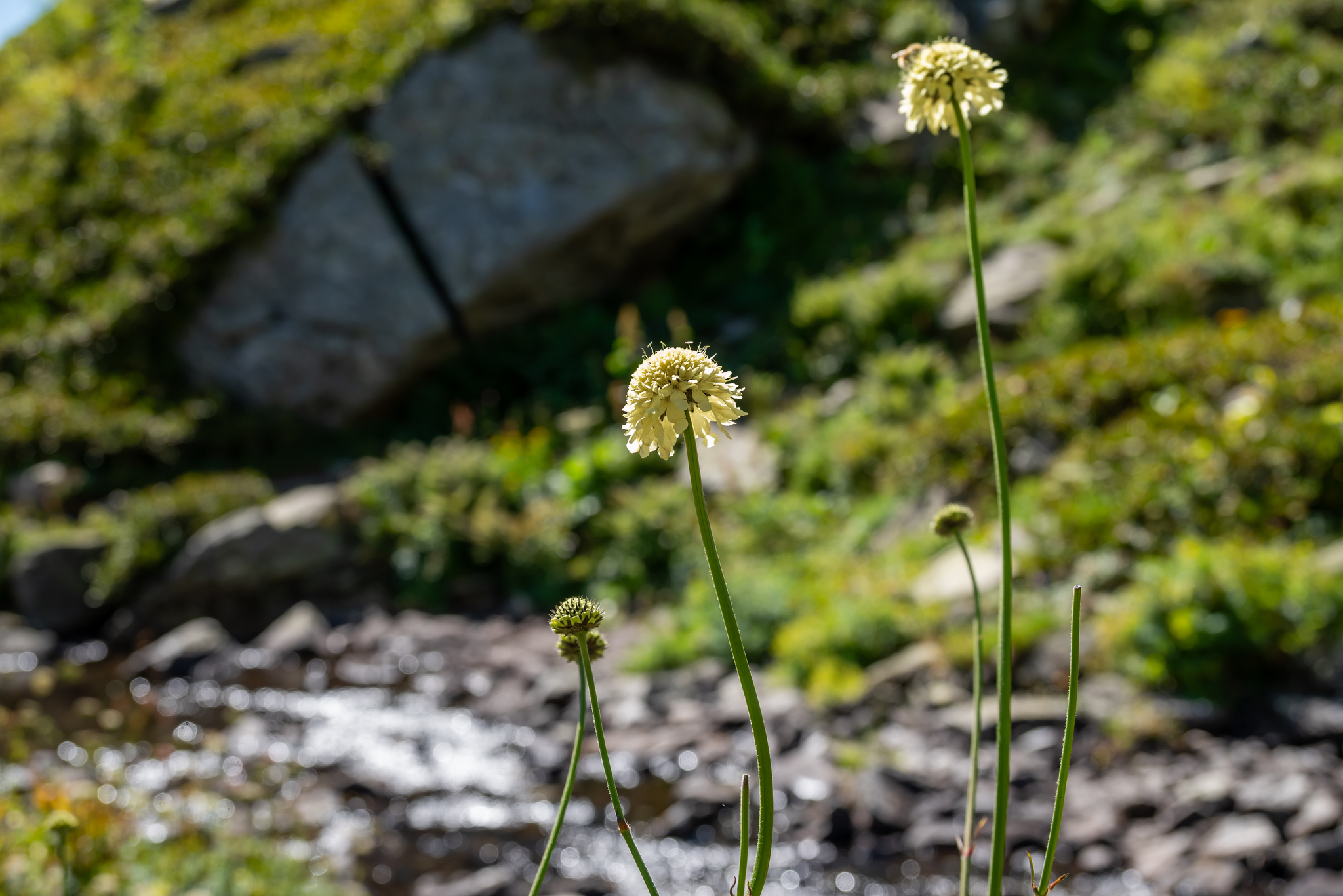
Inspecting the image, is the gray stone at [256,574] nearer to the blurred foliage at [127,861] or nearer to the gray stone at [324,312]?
the gray stone at [324,312]

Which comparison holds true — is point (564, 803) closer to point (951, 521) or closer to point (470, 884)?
point (951, 521)

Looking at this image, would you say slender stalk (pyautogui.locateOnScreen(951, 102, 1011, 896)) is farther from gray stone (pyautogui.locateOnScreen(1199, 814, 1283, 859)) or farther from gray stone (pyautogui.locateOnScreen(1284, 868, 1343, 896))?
gray stone (pyautogui.locateOnScreen(1199, 814, 1283, 859))

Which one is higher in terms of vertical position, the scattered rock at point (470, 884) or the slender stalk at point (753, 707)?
the scattered rock at point (470, 884)

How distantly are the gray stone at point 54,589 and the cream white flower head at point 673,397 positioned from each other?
362 inches

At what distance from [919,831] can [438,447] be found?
6698mm

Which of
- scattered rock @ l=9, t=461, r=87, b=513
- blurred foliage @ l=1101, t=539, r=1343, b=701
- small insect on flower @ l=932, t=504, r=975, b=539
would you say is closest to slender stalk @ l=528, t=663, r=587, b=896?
small insect on flower @ l=932, t=504, r=975, b=539

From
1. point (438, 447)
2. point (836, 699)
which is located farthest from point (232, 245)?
point (836, 699)

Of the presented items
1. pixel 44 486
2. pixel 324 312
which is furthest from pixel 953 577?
pixel 44 486

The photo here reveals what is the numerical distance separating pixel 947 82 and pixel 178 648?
815 centimetres

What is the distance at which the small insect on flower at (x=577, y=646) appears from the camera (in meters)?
0.90

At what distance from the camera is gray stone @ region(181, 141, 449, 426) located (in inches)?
430

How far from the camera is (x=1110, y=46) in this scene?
1209 cm

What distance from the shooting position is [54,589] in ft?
28.1

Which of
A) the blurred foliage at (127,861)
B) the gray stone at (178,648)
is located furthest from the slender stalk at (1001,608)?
the gray stone at (178,648)
